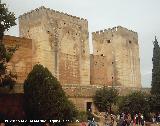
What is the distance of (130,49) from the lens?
43.0 metres

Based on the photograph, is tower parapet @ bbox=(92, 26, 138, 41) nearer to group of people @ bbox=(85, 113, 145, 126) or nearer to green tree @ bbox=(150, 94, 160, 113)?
green tree @ bbox=(150, 94, 160, 113)

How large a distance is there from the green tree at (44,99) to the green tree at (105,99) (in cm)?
734

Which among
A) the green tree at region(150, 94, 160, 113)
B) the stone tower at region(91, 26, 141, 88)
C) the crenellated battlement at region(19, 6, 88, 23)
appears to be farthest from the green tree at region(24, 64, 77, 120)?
the stone tower at region(91, 26, 141, 88)

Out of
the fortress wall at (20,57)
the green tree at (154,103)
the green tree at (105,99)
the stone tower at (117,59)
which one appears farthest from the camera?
the stone tower at (117,59)

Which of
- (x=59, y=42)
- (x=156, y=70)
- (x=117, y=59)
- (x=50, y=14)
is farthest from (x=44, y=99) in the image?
(x=117, y=59)

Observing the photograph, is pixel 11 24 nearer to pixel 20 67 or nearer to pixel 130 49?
pixel 20 67

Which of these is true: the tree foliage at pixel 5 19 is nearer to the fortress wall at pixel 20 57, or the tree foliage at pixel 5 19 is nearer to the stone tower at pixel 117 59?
the fortress wall at pixel 20 57

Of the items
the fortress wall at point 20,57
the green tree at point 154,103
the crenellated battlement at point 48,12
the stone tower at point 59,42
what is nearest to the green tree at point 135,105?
the green tree at point 154,103

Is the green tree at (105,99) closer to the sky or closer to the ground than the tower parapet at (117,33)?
closer to the ground

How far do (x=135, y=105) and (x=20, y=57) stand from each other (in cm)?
1033

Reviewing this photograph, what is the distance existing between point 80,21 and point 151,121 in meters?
12.3

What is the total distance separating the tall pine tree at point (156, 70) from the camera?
36278mm

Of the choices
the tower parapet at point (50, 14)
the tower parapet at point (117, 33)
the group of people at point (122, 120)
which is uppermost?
the tower parapet at point (50, 14)

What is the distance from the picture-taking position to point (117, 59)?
4275cm
